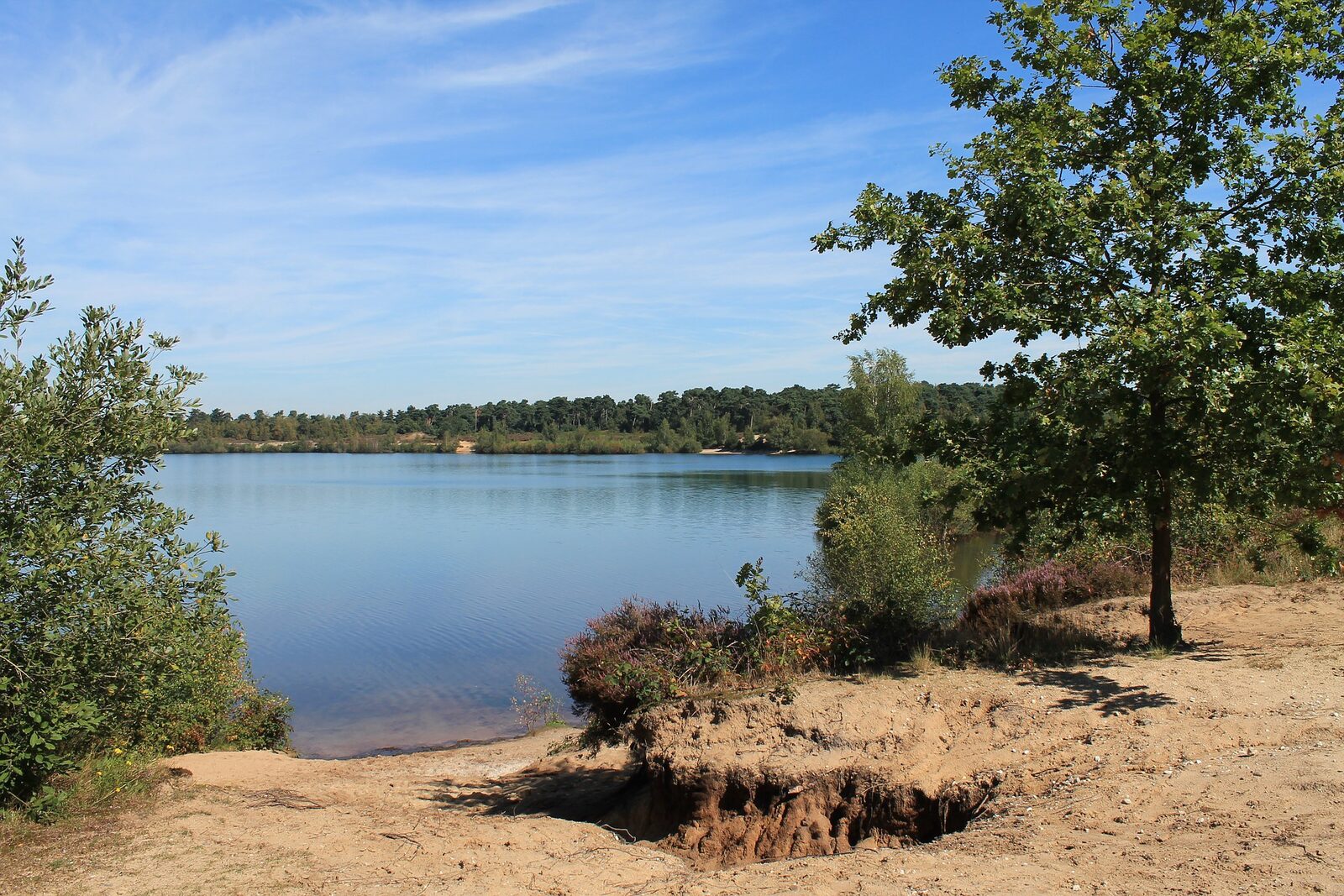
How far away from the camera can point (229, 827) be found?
28.1 ft

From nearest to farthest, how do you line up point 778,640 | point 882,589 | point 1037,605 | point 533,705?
point 778,640 → point 882,589 → point 1037,605 → point 533,705

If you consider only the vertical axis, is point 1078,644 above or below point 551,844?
above

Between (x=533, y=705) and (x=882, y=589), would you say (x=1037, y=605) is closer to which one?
(x=882, y=589)

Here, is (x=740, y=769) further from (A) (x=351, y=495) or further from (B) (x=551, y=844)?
(A) (x=351, y=495)

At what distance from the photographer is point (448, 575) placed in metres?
35.8

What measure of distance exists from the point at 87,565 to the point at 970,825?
27.0 feet

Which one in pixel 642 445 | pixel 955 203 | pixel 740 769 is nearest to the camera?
pixel 740 769

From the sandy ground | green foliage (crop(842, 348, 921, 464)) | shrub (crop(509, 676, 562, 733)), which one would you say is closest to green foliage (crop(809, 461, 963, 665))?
the sandy ground

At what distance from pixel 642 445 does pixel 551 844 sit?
17378 centimetres

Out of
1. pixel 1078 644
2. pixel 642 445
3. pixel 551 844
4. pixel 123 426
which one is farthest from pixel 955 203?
pixel 642 445

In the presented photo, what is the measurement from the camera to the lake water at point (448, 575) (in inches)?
810

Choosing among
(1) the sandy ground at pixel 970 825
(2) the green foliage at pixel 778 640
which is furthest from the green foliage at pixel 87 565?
(2) the green foliage at pixel 778 640

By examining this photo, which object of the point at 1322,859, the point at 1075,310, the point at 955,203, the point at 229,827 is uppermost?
the point at 955,203

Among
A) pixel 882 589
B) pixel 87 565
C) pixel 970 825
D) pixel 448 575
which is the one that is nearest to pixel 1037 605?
pixel 882 589
